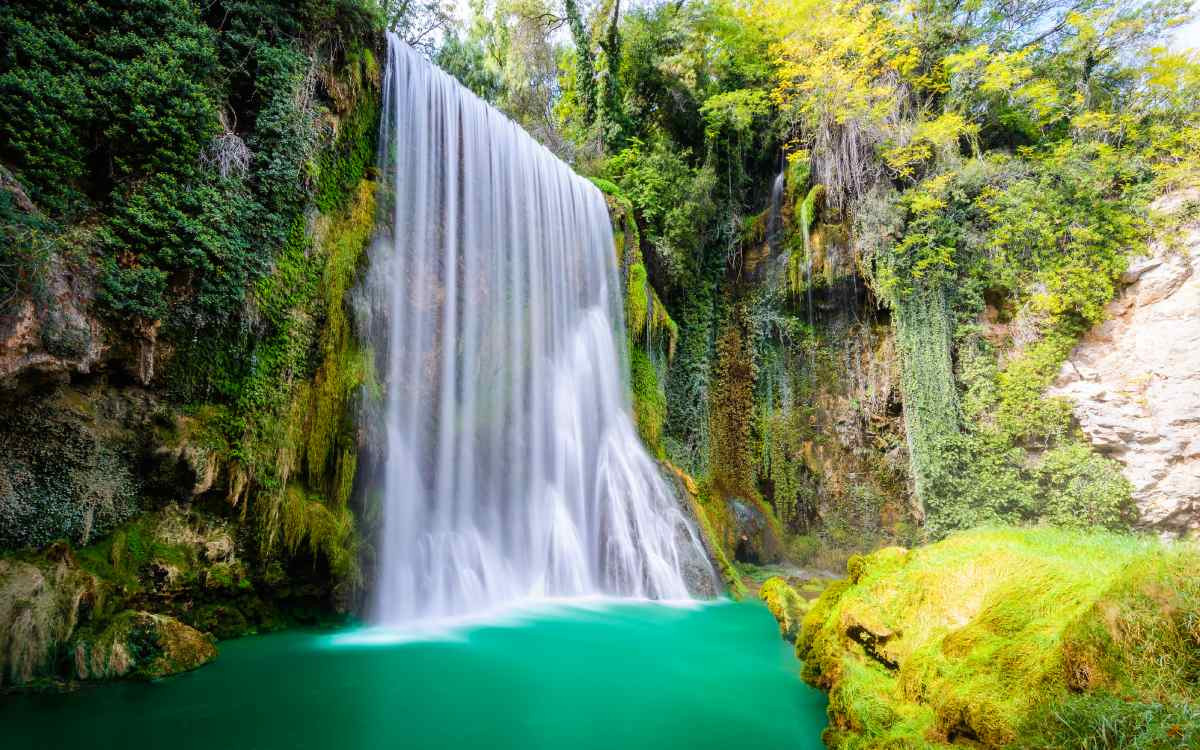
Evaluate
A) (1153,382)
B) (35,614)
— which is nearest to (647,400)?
(35,614)

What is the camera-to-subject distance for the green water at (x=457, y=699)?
3.78 metres

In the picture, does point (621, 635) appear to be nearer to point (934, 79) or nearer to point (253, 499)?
point (253, 499)

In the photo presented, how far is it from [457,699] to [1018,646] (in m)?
3.96

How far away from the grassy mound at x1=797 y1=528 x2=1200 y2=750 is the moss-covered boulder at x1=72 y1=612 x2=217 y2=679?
5416 mm

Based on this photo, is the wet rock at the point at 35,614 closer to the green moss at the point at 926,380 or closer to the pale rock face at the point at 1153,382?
the green moss at the point at 926,380

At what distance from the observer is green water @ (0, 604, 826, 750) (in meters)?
3.78

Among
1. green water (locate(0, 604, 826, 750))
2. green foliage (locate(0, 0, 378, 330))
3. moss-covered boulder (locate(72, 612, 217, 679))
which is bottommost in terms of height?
green water (locate(0, 604, 826, 750))

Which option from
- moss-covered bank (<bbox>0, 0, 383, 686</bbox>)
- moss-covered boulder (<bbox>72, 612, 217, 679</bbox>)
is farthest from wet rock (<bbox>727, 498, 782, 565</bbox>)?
moss-covered boulder (<bbox>72, 612, 217, 679</bbox>)

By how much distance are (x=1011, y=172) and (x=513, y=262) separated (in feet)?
37.5

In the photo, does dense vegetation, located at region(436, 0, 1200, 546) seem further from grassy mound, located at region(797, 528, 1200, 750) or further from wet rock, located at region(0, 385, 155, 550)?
wet rock, located at region(0, 385, 155, 550)

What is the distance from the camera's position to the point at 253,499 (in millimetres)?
6430

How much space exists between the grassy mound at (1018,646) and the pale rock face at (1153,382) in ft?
31.1

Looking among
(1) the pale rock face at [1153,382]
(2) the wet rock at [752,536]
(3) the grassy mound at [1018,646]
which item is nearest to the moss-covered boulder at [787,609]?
(3) the grassy mound at [1018,646]

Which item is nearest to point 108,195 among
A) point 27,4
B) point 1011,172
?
point 27,4
